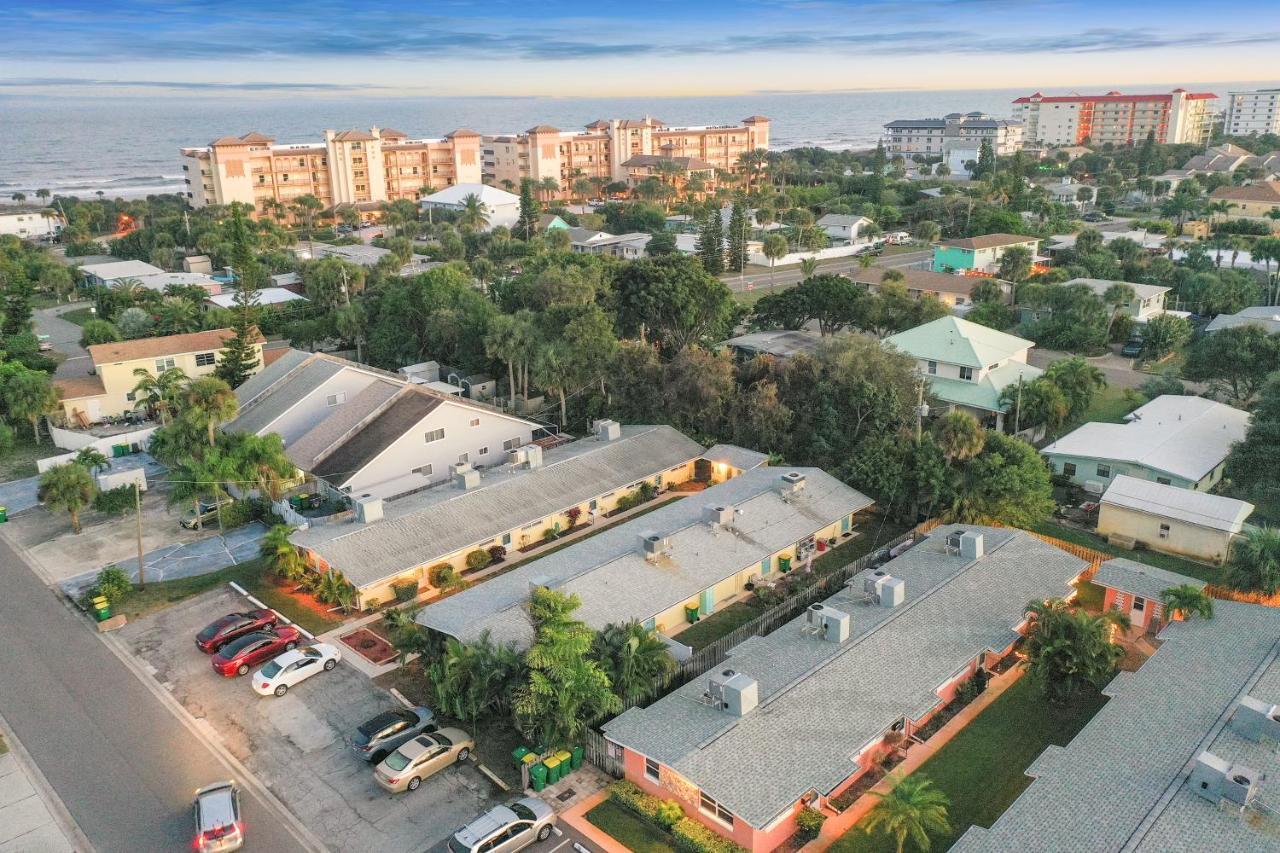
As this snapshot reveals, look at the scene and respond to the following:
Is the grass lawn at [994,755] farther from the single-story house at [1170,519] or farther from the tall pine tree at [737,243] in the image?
the tall pine tree at [737,243]

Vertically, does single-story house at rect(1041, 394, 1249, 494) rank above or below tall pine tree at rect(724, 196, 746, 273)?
below

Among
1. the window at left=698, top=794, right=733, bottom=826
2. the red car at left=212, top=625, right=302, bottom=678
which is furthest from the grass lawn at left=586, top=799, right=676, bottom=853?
the red car at left=212, top=625, right=302, bottom=678

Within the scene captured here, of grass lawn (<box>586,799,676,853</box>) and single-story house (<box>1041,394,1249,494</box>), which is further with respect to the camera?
single-story house (<box>1041,394,1249,494</box>)

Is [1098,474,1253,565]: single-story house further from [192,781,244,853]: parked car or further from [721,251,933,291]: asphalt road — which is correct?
[721,251,933,291]: asphalt road

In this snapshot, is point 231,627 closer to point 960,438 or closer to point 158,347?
point 960,438

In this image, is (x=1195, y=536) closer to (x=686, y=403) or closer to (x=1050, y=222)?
(x=686, y=403)
